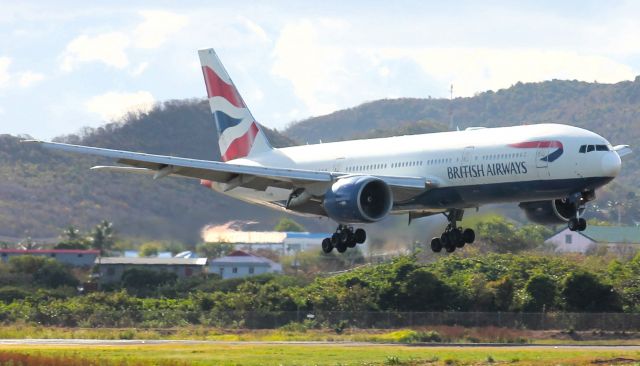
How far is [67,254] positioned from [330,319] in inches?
1106

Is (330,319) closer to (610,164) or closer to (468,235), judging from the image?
(468,235)

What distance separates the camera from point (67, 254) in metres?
95.9

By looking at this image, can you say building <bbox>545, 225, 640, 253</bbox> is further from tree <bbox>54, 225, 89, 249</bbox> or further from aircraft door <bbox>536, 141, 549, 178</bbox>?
aircraft door <bbox>536, 141, 549, 178</bbox>

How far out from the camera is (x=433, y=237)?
200 ft

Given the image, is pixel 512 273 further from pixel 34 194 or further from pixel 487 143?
pixel 34 194

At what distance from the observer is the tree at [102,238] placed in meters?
91.2

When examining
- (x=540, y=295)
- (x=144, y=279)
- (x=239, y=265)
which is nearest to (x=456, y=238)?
(x=540, y=295)

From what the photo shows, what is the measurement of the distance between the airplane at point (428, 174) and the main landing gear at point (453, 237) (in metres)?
0.04

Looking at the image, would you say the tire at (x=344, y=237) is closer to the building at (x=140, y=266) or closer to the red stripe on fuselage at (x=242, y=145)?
the red stripe on fuselage at (x=242, y=145)

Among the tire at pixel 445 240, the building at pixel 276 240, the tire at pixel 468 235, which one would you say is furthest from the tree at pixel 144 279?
the tire at pixel 468 235

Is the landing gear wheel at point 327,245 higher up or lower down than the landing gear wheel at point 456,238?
lower down

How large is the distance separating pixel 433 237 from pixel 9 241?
46.7 metres

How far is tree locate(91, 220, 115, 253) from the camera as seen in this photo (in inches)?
3593

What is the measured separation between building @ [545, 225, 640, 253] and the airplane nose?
51.0 meters
